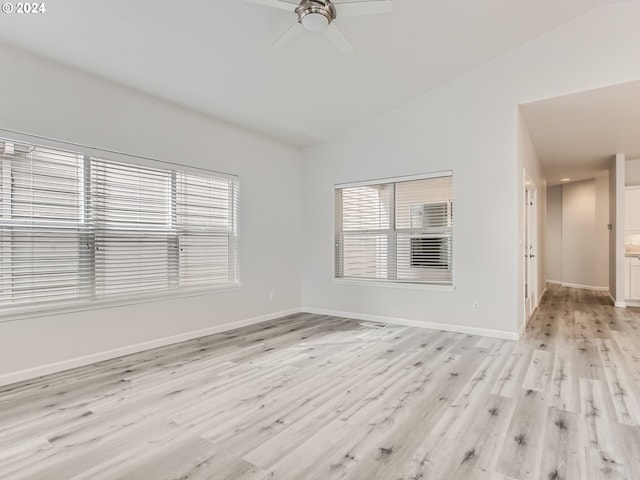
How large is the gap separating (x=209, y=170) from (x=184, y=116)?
0.67 metres

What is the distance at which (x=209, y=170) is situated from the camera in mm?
4453

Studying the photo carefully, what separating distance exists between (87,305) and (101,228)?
735 millimetres

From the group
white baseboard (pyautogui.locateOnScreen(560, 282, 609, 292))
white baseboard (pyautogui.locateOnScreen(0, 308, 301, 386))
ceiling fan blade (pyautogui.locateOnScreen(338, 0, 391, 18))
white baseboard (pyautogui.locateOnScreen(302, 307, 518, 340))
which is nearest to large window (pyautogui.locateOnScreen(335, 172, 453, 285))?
white baseboard (pyautogui.locateOnScreen(302, 307, 518, 340))

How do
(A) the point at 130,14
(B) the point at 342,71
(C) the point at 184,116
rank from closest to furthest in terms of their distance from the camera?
(A) the point at 130,14
(B) the point at 342,71
(C) the point at 184,116

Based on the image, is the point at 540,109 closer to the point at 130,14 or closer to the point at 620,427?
the point at 620,427

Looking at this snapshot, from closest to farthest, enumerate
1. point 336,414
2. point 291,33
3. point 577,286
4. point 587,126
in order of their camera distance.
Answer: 1. point 336,414
2. point 291,33
3. point 587,126
4. point 577,286

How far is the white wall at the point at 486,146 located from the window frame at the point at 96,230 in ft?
6.21

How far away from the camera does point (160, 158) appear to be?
155 inches

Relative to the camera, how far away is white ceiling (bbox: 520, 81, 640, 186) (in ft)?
12.7

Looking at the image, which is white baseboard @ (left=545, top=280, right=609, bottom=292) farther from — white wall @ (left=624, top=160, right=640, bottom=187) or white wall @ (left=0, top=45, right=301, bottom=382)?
white wall @ (left=0, top=45, right=301, bottom=382)

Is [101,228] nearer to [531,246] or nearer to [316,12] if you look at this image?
[316,12]

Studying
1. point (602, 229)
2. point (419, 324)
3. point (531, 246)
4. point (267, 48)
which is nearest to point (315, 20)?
point (267, 48)

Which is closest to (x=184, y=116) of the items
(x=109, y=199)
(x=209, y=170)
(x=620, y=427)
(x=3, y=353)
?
(x=209, y=170)

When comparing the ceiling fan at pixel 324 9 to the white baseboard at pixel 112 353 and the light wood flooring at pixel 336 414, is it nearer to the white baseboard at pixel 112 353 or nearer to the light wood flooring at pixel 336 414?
the light wood flooring at pixel 336 414
